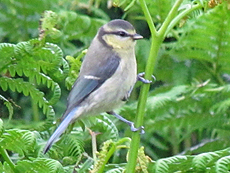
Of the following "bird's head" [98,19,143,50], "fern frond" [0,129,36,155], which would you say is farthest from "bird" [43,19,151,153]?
"fern frond" [0,129,36,155]

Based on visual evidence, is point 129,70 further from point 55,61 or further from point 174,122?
point 174,122

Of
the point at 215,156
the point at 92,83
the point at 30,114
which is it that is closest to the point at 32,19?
the point at 30,114

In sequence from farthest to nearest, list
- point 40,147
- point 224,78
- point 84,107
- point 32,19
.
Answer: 1. point 32,19
2. point 224,78
3. point 84,107
4. point 40,147

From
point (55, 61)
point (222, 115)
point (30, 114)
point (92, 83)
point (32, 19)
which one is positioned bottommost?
point (30, 114)

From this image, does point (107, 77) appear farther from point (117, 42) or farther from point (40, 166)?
point (40, 166)

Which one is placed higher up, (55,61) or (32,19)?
(55,61)

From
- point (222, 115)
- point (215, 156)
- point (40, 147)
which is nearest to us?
point (215, 156)

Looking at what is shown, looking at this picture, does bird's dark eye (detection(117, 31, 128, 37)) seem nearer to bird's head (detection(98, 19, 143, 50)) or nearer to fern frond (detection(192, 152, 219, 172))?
bird's head (detection(98, 19, 143, 50))

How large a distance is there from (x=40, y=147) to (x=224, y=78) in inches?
53.9

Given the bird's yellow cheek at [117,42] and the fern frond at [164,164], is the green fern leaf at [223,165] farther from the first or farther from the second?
the bird's yellow cheek at [117,42]

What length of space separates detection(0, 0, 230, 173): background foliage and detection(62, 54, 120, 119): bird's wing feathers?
0.06 m

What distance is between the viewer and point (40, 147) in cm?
157

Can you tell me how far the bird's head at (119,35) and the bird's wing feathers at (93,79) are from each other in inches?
2.3

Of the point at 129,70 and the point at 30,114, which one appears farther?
the point at 30,114
